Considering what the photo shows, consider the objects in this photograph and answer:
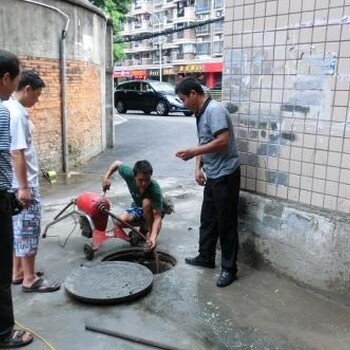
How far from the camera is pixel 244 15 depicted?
4262mm

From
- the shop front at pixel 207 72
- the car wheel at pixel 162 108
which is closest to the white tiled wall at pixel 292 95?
the car wheel at pixel 162 108

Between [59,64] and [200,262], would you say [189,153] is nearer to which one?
[200,262]

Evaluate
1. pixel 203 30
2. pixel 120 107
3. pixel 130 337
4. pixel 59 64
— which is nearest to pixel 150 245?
pixel 130 337

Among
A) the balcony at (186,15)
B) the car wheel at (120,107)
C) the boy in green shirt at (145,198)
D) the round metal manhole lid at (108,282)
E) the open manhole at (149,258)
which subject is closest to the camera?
the round metal manhole lid at (108,282)

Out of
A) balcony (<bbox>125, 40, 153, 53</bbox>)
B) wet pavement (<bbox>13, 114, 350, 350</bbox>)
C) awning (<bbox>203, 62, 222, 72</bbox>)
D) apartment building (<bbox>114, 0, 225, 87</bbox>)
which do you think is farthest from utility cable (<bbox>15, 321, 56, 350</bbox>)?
balcony (<bbox>125, 40, 153, 53</bbox>)

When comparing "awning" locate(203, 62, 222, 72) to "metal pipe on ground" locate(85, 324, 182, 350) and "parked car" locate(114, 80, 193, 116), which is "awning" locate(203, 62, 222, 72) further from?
"metal pipe on ground" locate(85, 324, 182, 350)

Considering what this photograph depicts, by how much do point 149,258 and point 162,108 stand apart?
16.4 m

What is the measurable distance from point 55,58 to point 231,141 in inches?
215

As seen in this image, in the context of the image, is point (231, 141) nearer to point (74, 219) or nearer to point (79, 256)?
point (79, 256)

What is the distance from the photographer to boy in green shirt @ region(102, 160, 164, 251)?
4582 mm

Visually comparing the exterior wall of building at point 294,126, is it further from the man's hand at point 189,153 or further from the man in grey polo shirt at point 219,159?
the man's hand at point 189,153

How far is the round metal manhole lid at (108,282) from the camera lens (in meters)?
3.75

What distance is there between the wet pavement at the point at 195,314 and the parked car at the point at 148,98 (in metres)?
16.2

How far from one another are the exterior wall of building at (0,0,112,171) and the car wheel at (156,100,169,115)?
982 cm
